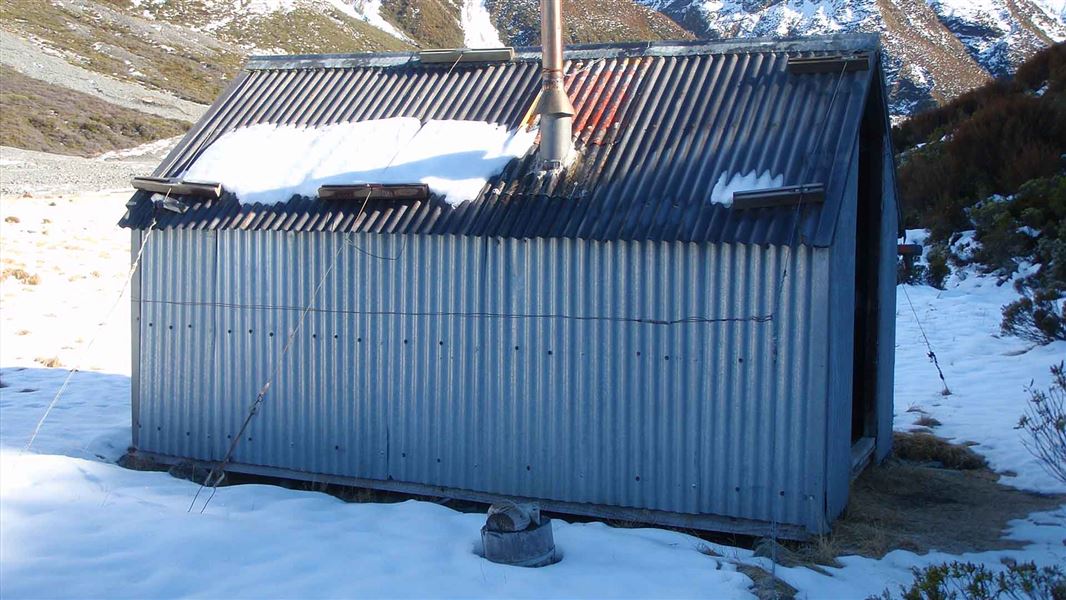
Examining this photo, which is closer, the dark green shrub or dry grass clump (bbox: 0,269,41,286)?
the dark green shrub

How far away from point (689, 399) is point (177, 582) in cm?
342

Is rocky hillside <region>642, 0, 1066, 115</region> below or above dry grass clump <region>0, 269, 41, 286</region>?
above

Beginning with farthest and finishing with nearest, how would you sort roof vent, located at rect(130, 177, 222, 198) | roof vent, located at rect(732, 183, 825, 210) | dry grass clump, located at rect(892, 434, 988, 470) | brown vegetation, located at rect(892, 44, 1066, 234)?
brown vegetation, located at rect(892, 44, 1066, 234)
dry grass clump, located at rect(892, 434, 988, 470)
roof vent, located at rect(130, 177, 222, 198)
roof vent, located at rect(732, 183, 825, 210)

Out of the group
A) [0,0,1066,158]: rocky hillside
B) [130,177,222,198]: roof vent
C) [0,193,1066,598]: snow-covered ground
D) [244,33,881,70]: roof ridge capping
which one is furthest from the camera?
[0,0,1066,158]: rocky hillside

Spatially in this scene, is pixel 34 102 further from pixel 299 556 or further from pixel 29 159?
pixel 299 556

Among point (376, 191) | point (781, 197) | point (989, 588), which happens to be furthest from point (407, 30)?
point (989, 588)

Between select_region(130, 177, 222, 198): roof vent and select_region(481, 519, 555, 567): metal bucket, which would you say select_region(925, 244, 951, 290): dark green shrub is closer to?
select_region(130, 177, 222, 198): roof vent

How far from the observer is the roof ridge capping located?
24.8 ft

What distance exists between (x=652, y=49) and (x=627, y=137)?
1.18 metres

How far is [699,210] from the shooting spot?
6.73 m

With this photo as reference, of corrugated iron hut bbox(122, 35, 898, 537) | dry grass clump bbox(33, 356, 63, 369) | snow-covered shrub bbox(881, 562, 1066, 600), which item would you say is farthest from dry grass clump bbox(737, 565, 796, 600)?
dry grass clump bbox(33, 356, 63, 369)

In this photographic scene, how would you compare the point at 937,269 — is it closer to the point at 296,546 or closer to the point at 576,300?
the point at 576,300

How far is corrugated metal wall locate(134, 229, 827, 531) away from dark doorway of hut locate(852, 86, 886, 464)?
8.02 feet

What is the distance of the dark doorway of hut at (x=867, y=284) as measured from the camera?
28.4 feet
